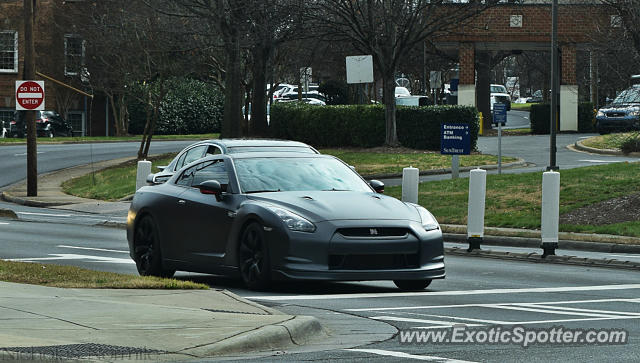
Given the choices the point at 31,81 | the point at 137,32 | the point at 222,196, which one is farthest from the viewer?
the point at 137,32

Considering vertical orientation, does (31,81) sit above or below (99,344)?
above

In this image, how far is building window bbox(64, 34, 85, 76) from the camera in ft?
210

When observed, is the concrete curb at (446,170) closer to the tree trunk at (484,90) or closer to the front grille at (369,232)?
the front grille at (369,232)

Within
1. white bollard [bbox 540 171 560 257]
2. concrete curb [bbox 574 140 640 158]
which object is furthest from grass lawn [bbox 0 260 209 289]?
concrete curb [bbox 574 140 640 158]

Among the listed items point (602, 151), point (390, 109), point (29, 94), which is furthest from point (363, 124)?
point (29, 94)

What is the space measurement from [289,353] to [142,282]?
13.4 ft

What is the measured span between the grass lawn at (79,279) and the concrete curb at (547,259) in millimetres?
6424

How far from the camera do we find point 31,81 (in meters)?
35.6

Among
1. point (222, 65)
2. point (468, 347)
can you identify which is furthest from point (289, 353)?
point (222, 65)

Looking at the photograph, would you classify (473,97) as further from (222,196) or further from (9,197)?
(222,196)

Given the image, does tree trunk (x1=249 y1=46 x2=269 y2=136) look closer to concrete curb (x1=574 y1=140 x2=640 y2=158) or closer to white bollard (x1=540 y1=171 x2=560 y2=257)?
concrete curb (x1=574 y1=140 x2=640 y2=158)

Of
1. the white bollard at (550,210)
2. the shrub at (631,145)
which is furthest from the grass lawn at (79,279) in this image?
the shrub at (631,145)

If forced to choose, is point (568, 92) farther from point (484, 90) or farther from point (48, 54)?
point (48, 54)

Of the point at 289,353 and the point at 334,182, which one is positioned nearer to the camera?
the point at 289,353
